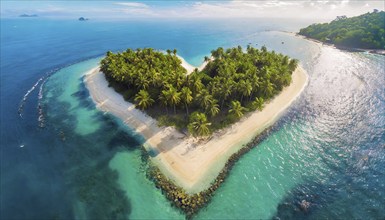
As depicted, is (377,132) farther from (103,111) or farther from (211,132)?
(103,111)

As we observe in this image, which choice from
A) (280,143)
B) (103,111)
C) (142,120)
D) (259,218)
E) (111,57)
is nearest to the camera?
(259,218)

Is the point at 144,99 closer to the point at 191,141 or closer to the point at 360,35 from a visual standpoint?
the point at 191,141

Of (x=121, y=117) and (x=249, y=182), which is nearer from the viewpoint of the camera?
(x=249, y=182)

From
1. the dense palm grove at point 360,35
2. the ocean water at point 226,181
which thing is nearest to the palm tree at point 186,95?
the ocean water at point 226,181

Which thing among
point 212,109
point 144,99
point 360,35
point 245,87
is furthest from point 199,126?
point 360,35

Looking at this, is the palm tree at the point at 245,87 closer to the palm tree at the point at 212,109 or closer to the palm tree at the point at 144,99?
the palm tree at the point at 212,109

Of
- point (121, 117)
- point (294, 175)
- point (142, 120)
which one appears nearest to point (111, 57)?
point (121, 117)
